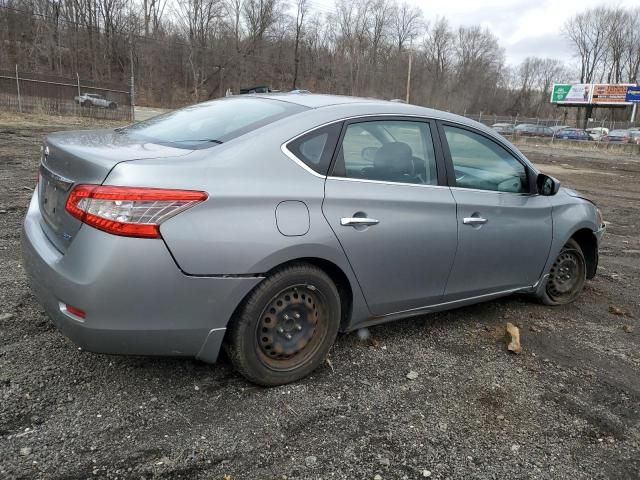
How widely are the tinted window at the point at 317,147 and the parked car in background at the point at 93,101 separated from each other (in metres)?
26.0

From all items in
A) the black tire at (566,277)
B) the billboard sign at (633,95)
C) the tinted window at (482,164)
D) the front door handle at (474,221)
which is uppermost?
the billboard sign at (633,95)

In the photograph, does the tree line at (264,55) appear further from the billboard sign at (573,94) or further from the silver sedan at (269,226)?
the silver sedan at (269,226)

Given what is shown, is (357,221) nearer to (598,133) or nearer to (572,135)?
(572,135)

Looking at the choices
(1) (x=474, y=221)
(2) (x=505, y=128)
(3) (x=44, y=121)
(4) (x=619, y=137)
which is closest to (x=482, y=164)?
(1) (x=474, y=221)

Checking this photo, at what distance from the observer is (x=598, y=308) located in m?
4.80

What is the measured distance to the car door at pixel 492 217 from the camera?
3.62 m

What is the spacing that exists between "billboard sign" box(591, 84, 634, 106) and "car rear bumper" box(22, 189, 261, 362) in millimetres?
69642

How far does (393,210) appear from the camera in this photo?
3168 millimetres

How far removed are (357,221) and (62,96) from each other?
26392 mm

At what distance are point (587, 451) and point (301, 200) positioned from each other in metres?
1.97

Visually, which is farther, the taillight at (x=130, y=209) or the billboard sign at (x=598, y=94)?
the billboard sign at (x=598, y=94)

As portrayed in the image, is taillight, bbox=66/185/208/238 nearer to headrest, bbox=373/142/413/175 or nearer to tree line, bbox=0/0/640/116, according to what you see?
headrest, bbox=373/142/413/175

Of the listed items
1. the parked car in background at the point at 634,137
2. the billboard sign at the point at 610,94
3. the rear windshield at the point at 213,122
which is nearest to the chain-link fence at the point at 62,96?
the rear windshield at the point at 213,122

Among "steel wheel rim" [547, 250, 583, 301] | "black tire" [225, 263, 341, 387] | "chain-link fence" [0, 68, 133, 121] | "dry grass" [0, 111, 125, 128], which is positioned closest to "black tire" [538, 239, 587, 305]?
"steel wheel rim" [547, 250, 583, 301]
